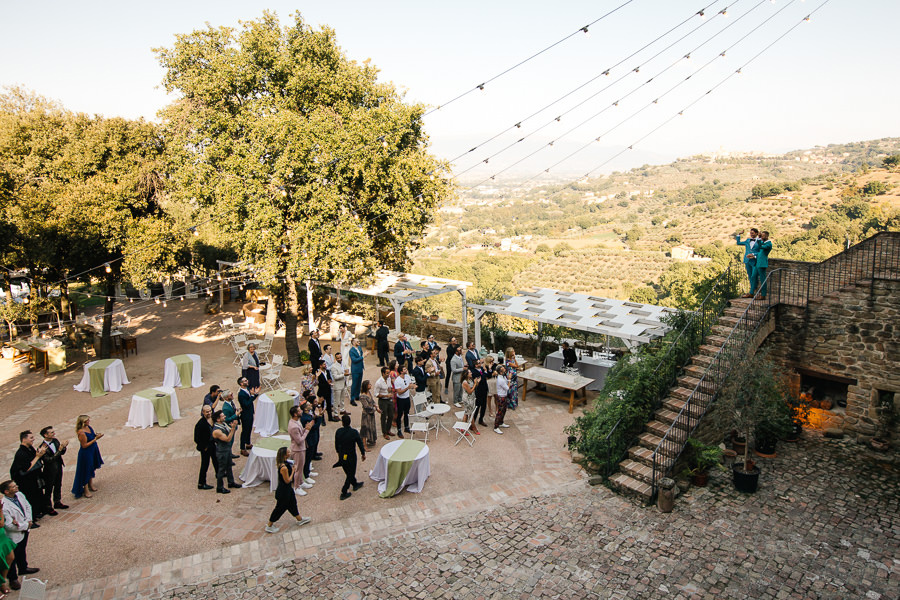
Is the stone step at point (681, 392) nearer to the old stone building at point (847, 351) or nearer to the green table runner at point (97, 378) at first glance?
the old stone building at point (847, 351)

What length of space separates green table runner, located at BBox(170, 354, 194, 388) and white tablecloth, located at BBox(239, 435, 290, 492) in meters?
5.83

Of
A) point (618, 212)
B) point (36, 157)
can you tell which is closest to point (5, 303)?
point (36, 157)

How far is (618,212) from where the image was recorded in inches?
3105

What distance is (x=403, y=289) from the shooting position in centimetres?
1633

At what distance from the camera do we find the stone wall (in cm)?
998

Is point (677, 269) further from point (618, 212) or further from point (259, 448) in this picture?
point (259, 448)

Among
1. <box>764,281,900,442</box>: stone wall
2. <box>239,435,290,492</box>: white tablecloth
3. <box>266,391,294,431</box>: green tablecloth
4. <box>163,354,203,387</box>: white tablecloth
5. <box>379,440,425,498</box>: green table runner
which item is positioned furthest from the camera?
<box>163,354,203,387</box>: white tablecloth

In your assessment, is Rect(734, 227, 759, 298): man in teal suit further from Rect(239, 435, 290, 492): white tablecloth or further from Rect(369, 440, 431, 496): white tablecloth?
Rect(239, 435, 290, 492): white tablecloth

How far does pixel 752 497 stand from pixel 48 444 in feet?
33.7

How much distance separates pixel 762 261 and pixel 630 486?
583cm

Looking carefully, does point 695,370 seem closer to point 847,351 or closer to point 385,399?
point 847,351

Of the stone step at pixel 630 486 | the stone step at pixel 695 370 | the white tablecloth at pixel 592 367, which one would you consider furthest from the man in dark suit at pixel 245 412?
the stone step at pixel 695 370

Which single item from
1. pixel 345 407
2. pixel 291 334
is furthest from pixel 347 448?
pixel 291 334

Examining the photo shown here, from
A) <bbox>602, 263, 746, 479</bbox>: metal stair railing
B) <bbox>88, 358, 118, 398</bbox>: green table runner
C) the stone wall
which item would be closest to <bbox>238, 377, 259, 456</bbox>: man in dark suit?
<bbox>88, 358, 118, 398</bbox>: green table runner
